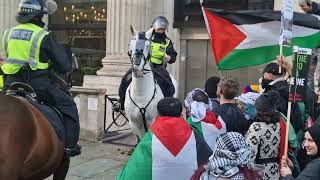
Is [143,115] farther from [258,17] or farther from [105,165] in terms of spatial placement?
[258,17]

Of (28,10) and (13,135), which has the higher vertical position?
(28,10)

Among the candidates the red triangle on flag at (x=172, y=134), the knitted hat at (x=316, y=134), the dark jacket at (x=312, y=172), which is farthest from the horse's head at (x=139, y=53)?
the dark jacket at (x=312, y=172)

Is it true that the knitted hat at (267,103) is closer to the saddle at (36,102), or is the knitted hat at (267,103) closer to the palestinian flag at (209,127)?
the palestinian flag at (209,127)

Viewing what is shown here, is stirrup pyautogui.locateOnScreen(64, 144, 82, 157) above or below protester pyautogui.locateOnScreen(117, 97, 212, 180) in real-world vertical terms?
below

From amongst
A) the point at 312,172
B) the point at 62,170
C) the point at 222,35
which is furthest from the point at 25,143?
the point at 312,172

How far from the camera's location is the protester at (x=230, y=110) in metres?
5.00

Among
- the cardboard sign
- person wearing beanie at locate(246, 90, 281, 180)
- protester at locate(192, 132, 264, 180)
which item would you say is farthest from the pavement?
protester at locate(192, 132, 264, 180)

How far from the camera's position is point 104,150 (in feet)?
33.0

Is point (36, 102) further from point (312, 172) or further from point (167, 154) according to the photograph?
point (312, 172)

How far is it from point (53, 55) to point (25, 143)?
125 cm

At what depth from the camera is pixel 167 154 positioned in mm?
4027

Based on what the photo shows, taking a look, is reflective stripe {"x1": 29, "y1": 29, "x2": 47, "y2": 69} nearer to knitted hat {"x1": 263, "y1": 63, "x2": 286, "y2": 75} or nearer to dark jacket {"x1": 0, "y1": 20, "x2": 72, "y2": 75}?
dark jacket {"x1": 0, "y1": 20, "x2": 72, "y2": 75}

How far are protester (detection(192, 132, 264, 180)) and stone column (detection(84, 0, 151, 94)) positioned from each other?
10583 mm

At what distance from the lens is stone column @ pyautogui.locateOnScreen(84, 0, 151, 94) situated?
13.8 m
